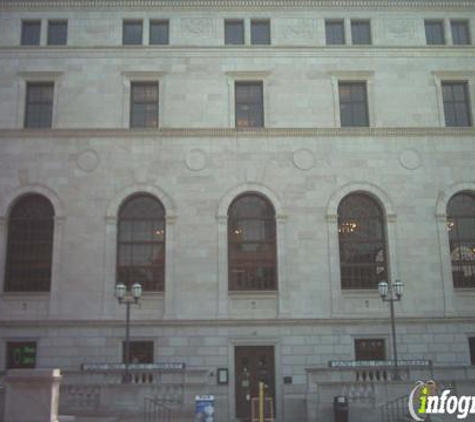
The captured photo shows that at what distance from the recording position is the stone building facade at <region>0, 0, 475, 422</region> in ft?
85.9

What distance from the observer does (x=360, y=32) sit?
1174 inches

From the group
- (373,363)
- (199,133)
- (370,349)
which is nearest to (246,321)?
(370,349)

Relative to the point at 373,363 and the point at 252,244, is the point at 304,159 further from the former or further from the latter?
the point at 373,363

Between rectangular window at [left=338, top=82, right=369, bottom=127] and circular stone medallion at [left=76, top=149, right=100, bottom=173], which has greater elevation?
rectangular window at [left=338, top=82, right=369, bottom=127]

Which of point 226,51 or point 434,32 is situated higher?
point 434,32

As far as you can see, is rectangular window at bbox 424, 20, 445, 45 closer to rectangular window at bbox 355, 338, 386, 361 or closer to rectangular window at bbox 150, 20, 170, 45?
rectangular window at bbox 150, 20, 170, 45

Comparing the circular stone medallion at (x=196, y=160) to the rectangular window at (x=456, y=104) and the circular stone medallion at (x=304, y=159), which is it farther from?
the rectangular window at (x=456, y=104)

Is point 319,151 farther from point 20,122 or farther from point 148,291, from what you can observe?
point 20,122

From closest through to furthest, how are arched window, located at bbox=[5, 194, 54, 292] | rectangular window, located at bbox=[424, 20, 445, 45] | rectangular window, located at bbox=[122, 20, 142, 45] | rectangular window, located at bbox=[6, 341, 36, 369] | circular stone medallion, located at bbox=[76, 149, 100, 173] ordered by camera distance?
rectangular window, located at bbox=[6, 341, 36, 369]
arched window, located at bbox=[5, 194, 54, 292]
circular stone medallion, located at bbox=[76, 149, 100, 173]
rectangular window, located at bbox=[122, 20, 142, 45]
rectangular window, located at bbox=[424, 20, 445, 45]

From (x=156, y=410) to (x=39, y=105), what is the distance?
1538cm

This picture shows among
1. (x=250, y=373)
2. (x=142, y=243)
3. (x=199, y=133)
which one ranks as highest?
(x=199, y=133)

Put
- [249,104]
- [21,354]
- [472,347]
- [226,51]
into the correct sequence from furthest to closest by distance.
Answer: [226,51]
[249,104]
[472,347]
[21,354]

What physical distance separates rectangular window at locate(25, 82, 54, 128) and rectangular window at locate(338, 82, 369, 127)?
45.2 ft

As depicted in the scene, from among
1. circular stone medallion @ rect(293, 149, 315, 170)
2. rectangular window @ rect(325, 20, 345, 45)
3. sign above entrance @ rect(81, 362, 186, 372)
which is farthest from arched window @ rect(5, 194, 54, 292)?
rectangular window @ rect(325, 20, 345, 45)
